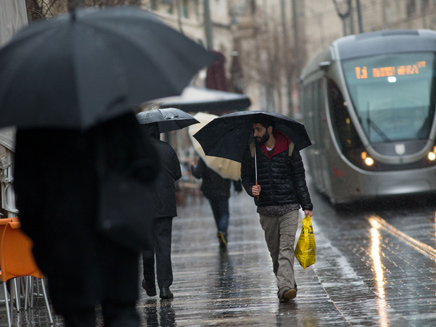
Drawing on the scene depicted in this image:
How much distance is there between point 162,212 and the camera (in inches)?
360

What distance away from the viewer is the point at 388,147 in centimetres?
1741

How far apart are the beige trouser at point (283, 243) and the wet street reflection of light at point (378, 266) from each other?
836mm

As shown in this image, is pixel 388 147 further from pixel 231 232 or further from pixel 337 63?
pixel 231 232

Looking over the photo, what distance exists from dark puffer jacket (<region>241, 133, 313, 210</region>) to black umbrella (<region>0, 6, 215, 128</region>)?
13.3 feet

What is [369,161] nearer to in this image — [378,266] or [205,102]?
[205,102]

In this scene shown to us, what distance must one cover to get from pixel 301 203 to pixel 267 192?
32 cm

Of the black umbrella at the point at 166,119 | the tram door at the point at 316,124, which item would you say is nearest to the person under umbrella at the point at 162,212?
the black umbrella at the point at 166,119

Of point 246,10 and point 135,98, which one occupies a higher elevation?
point 246,10

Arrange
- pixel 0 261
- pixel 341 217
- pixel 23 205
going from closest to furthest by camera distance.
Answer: pixel 23 205 → pixel 0 261 → pixel 341 217

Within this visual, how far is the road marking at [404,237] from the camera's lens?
11.3 metres

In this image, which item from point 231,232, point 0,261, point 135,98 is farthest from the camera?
point 231,232

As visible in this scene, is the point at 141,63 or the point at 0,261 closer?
the point at 141,63

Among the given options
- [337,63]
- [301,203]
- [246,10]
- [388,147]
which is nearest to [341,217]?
[388,147]

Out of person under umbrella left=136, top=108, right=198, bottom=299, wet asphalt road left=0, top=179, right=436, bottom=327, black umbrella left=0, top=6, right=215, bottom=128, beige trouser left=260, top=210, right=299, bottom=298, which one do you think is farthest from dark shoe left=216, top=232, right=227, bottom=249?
black umbrella left=0, top=6, right=215, bottom=128
